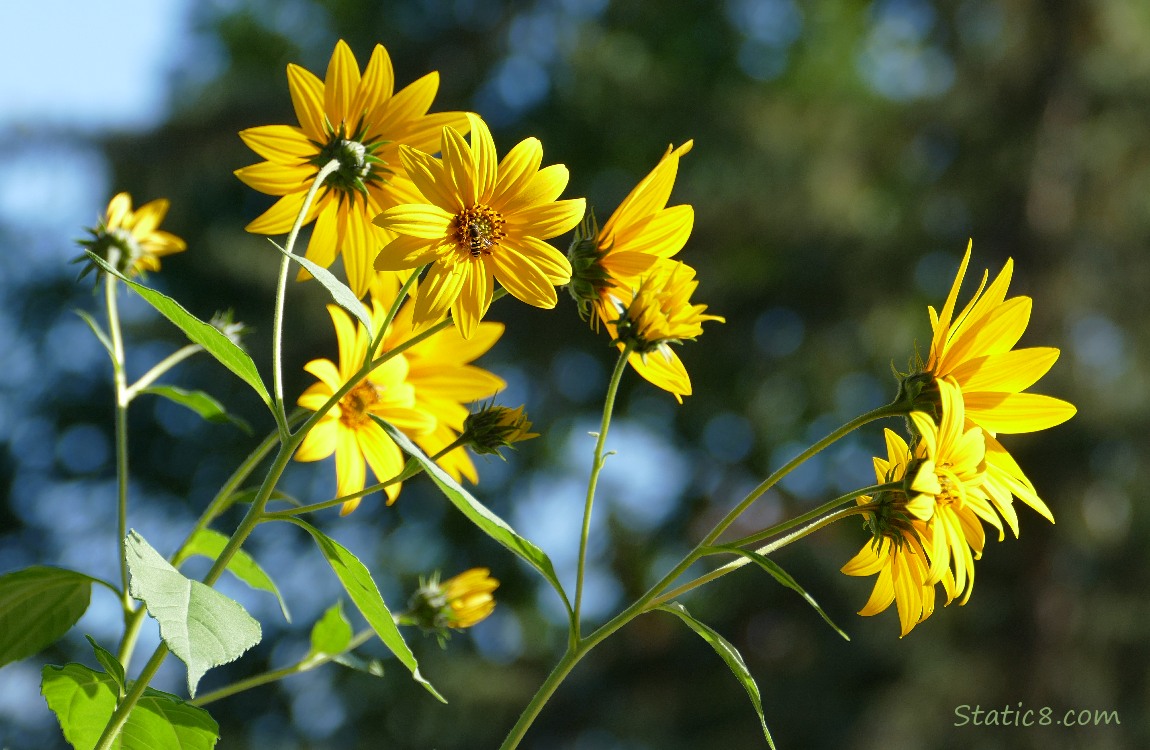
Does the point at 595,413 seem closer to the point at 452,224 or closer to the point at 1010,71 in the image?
the point at 1010,71

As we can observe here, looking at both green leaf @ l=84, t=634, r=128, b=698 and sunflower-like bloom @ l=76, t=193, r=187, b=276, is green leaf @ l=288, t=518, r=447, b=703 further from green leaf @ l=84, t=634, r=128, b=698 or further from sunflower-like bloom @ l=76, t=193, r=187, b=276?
sunflower-like bloom @ l=76, t=193, r=187, b=276

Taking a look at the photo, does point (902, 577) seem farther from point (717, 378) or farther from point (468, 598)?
point (717, 378)

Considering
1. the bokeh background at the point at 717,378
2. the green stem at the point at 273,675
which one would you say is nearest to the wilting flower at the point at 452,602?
the green stem at the point at 273,675

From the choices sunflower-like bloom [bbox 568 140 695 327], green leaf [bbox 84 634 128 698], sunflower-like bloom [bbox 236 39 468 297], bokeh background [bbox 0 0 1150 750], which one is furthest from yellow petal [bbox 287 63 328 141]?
bokeh background [bbox 0 0 1150 750]

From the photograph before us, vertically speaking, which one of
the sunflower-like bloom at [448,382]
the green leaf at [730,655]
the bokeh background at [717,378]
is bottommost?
the green leaf at [730,655]

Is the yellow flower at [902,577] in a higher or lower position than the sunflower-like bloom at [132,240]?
lower

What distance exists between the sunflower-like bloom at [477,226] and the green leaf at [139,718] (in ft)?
0.48

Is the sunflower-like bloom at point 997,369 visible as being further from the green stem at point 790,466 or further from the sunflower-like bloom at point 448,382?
the sunflower-like bloom at point 448,382

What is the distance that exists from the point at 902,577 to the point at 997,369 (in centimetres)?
8

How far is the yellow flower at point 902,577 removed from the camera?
43 centimetres

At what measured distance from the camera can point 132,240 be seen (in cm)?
62

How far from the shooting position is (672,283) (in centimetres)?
41

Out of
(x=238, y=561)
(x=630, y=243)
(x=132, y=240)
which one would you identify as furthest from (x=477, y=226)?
(x=132, y=240)

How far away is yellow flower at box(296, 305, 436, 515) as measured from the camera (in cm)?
48
